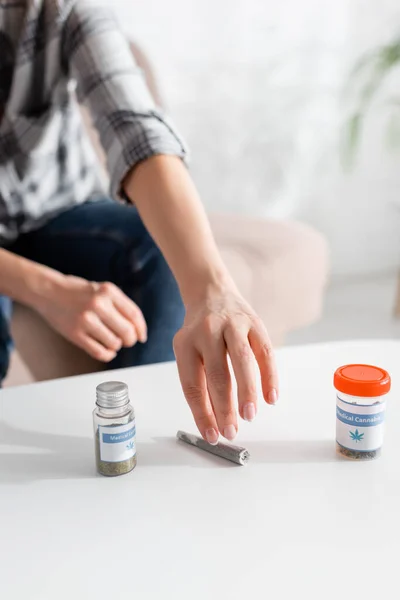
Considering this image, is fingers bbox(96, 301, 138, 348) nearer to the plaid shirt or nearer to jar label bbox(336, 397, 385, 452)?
the plaid shirt

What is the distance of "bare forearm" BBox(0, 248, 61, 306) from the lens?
1093 mm

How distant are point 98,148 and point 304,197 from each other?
126 centimetres

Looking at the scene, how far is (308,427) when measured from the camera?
30.8 inches

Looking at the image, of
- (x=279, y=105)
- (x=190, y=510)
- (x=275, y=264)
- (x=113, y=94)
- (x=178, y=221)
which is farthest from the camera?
(x=279, y=105)

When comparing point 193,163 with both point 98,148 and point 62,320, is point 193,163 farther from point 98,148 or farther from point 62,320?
point 62,320

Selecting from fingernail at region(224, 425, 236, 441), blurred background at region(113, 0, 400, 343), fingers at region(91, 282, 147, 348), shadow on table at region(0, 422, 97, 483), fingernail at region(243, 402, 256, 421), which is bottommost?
blurred background at region(113, 0, 400, 343)

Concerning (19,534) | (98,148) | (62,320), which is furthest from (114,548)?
(98,148)

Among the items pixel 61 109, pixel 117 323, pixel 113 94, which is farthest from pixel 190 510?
pixel 61 109

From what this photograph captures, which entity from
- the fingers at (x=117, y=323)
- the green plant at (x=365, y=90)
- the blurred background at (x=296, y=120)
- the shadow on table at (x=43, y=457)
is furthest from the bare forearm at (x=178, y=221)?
the green plant at (x=365, y=90)

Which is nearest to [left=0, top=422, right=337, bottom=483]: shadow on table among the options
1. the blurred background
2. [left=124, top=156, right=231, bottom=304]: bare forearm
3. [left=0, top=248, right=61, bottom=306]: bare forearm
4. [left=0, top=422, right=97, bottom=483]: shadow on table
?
[left=0, top=422, right=97, bottom=483]: shadow on table

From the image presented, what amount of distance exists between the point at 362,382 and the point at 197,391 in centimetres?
16

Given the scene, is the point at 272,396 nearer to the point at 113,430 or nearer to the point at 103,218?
the point at 113,430

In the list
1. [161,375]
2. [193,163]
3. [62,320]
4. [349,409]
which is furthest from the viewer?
[193,163]

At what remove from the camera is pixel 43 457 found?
28.7 inches
